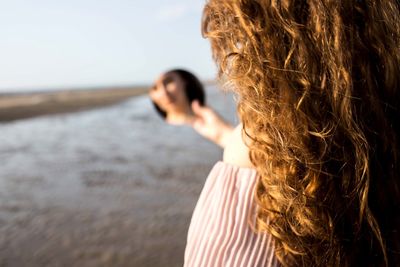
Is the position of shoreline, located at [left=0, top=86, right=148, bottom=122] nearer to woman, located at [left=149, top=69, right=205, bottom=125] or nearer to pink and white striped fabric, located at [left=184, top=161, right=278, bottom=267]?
woman, located at [left=149, top=69, right=205, bottom=125]

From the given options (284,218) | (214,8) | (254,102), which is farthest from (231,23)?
(284,218)

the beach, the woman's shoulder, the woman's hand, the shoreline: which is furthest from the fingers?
the shoreline

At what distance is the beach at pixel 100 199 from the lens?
2871 millimetres

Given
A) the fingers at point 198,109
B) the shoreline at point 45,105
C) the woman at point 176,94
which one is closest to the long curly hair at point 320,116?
the woman at point 176,94

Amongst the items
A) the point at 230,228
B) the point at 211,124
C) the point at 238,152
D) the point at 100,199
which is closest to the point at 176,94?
the point at 211,124

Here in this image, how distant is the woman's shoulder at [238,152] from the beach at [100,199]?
210mm

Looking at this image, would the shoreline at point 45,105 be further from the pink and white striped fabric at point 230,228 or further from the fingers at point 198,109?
the pink and white striped fabric at point 230,228

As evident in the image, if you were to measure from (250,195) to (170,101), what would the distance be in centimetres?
107

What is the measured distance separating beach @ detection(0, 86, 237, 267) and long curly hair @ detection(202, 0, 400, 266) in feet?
0.99

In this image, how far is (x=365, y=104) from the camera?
1003 millimetres

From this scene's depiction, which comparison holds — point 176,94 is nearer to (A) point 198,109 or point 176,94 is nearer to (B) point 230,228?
(A) point 198,109

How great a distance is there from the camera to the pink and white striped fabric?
1036mm

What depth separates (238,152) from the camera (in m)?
1.10

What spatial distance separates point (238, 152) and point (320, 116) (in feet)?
0.77
